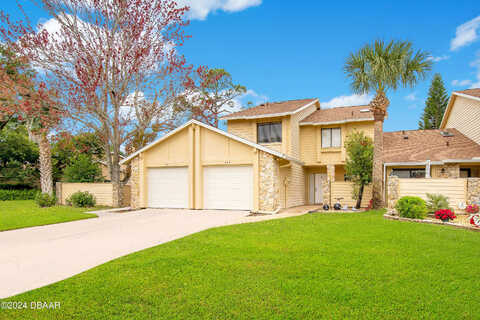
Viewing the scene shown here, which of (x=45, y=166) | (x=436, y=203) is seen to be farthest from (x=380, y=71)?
(x=45, y=166)

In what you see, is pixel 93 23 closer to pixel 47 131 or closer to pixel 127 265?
pixel 47 131

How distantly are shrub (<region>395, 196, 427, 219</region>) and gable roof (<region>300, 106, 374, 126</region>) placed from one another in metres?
7.19

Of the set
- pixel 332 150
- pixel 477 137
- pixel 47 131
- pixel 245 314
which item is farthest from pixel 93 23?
pixel 477 137

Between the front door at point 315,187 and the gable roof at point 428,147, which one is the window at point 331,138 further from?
the gable roof at point 428,147

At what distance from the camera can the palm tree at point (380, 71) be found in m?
14.5

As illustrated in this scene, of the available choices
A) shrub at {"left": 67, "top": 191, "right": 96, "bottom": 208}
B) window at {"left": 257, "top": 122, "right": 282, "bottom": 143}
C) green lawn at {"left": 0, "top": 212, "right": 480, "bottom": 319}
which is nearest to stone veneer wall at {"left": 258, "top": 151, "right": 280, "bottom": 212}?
window at {"left": 257, "top": 122, "right": 282, "bottom": 143}

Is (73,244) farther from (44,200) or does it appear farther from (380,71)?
(380,71)

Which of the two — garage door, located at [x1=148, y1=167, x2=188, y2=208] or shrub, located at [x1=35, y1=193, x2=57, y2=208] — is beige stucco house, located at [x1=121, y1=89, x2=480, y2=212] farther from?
shrub, located at [x1=35, y1=193, x2=57, y2=208]

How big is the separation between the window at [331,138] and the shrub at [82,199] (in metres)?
14.3

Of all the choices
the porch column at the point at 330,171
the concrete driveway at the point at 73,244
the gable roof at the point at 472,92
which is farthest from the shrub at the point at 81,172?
the gable roof at the point at 472,92

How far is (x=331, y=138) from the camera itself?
762 inches

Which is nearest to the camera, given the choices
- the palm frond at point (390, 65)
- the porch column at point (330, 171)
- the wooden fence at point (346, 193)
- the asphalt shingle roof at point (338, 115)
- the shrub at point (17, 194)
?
the palm frond at point (390, 65)

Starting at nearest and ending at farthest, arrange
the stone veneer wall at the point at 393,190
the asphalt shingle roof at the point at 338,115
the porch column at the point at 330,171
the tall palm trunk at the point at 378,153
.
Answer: the stone veneer wall at the point at 393,190
the tall palm trunk at the point at 378,153
the asphalt shingle roof at the point at 338,115
the porch column at the point at 330,171

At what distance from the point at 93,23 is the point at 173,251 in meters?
17.5
